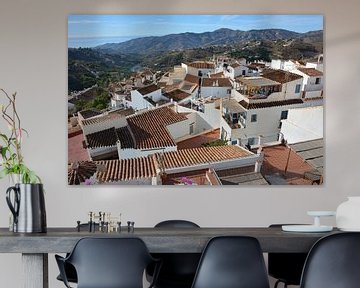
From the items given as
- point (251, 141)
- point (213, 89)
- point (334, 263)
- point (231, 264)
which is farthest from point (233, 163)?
point (334, 263)

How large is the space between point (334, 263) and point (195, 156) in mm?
2487

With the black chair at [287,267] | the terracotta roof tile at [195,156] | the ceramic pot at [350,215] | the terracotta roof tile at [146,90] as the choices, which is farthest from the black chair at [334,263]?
the terracotta roof tile at [146,90]

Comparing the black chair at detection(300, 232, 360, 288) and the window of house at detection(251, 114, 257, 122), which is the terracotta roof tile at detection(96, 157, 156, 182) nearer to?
the window of house at detection(251, 114, 257, 122)

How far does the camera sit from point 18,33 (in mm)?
5895

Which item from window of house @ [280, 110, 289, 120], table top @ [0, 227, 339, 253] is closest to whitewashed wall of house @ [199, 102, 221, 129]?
window of house @ [280, 110, 289, 120]

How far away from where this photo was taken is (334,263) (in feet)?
11.6

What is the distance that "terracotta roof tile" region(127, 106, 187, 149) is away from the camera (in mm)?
5918

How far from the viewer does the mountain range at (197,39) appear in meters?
5.96

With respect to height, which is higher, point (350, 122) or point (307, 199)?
point (350, 122)

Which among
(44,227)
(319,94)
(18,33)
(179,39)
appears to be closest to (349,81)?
(319,94)

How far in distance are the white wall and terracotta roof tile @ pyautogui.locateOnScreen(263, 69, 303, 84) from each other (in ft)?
0.94

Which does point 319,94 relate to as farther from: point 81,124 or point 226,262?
point 226,262

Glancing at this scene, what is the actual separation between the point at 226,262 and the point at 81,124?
258 centimetres

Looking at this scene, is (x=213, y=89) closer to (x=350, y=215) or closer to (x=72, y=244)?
(x=350, y=215)
